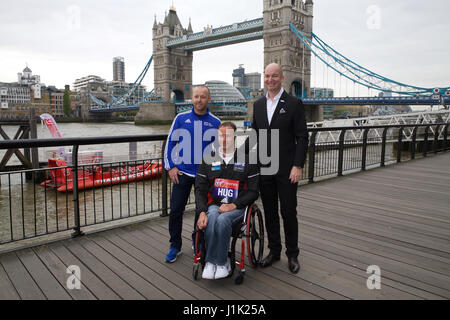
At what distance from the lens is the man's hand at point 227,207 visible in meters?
2.64

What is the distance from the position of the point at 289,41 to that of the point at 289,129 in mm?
60932

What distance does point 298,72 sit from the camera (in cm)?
6072

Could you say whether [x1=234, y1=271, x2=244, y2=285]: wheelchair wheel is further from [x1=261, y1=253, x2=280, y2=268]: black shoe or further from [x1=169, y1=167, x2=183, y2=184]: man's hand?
[x1=169, y1=167, x2=183, y2=184]: man's hand

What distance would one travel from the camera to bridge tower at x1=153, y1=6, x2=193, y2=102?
78688 mm

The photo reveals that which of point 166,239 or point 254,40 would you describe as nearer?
point 166,239

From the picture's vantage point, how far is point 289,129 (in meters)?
2.85

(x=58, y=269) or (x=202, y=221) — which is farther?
(x=58, y=269)

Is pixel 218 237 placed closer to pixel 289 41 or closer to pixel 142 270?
pixel 142 270

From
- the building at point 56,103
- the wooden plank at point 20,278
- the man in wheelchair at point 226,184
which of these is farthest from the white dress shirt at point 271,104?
the building at point 56,103

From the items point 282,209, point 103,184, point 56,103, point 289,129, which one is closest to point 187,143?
point 289,129

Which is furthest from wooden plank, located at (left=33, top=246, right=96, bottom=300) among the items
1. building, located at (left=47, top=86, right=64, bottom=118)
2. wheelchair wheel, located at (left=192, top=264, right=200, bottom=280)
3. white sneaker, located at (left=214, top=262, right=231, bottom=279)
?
building, located at (left=47, top=86, right=64, bottom=118)
